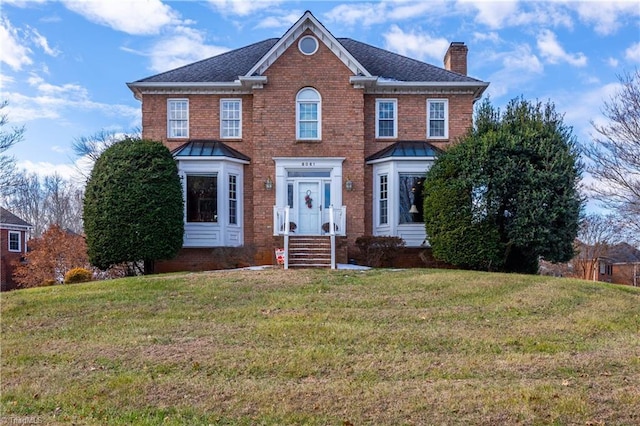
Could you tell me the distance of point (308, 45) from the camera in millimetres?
19000

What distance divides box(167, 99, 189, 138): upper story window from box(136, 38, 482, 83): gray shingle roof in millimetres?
777

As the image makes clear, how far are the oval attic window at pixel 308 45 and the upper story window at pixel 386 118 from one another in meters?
2.87

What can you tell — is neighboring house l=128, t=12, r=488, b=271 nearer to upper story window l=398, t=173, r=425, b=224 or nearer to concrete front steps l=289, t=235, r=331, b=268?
upper story window l=398, t=173, r=425, b=224

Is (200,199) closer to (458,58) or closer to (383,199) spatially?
(383,199)

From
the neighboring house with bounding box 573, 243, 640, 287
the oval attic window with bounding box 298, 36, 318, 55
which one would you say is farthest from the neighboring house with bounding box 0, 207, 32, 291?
the neighboring house with bounding box 573, 243, 640, 287

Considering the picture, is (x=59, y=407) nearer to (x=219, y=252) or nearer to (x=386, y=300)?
(x=386, y=300)

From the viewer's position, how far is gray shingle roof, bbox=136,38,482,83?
1981cm

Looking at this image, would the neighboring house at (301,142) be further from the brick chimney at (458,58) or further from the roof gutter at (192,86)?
the brick chimney at (458,58)

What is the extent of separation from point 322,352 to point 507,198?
996 centimetres

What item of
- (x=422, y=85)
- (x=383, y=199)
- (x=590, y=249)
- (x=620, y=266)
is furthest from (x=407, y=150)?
(x=620, y=266)

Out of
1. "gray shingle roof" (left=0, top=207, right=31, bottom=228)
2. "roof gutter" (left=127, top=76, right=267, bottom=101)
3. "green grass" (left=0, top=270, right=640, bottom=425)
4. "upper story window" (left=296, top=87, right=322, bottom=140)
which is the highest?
"roof gutter" (left=127, top=76, right=267, bottom=101)

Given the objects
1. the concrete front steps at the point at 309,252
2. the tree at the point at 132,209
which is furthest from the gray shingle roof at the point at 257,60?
the concrete front steps at the point at 309,252

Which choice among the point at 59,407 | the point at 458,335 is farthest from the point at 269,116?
the point at 59,407

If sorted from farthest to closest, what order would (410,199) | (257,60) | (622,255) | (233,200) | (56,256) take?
(622,255)
(56,256)
(257,60)
(233,200)
(410,199)
